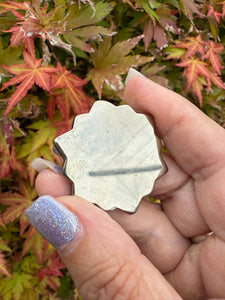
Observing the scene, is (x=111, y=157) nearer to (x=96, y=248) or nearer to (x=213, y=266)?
(x=96, y=248)

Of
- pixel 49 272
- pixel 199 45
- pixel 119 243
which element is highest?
pixel 199 45

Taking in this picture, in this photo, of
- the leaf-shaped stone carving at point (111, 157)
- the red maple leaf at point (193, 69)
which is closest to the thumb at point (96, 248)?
the leaf-shaped stone carving at point (111, 157)

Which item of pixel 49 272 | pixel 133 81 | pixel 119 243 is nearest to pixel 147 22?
pixel 133 81

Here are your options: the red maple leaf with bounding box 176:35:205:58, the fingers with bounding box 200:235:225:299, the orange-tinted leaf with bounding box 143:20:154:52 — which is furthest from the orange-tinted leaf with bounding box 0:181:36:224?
the red maple leaf with bounding box 176:35:205:58

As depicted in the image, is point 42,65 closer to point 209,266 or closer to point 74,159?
point 74,159

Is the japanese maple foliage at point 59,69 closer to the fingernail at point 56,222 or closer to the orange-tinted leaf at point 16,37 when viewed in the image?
the orange-tinted leaf at point 16,37

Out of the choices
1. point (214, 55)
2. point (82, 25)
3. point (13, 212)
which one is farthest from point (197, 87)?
point (13, 212)
